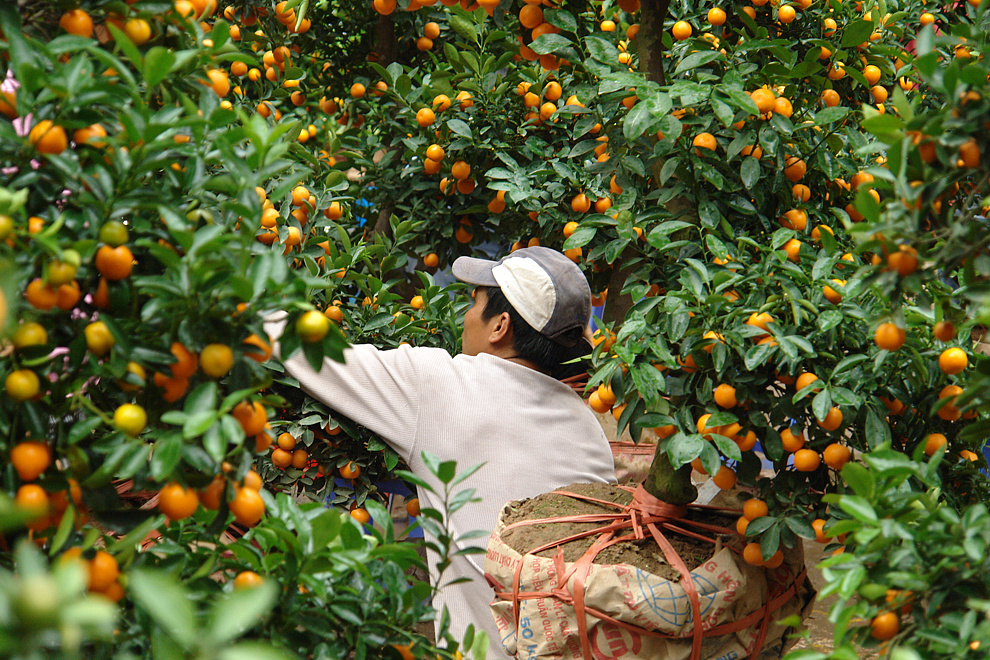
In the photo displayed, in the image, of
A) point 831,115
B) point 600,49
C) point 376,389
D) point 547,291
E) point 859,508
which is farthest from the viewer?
point 547,291

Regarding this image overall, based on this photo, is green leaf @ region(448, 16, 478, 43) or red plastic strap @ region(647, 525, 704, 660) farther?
green leaf @ region(448, 16, 478, 43)

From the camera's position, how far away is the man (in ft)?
5.62

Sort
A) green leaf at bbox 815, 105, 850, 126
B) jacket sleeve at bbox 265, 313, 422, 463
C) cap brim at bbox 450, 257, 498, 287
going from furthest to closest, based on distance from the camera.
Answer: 1. cap brim at bbox 450, 257, 498, 287
2. jacket sleeve at bbox 265, 313, 422, 463
3. green leaf at bbox 815, 105, 850, 126

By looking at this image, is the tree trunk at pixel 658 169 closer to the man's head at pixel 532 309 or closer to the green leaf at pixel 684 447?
the green leaf at pixel 684 447

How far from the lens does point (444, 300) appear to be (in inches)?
80.6

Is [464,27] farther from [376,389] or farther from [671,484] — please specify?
[671,484]

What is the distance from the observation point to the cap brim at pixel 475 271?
195 cm

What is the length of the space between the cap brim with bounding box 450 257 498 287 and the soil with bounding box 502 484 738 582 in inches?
23.5

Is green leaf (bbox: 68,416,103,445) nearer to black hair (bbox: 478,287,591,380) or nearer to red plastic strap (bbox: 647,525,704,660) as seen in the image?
red plastic strap (bbox: 647,525,704,660)

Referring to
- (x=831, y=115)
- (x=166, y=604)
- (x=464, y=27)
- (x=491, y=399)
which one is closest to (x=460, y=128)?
A: (x=464, y=27)

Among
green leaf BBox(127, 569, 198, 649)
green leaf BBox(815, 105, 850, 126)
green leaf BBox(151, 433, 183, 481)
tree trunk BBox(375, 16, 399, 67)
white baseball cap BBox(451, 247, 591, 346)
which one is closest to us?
green leaf BBox(127, 569, 198, 649)

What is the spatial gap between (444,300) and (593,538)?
830 millimetres

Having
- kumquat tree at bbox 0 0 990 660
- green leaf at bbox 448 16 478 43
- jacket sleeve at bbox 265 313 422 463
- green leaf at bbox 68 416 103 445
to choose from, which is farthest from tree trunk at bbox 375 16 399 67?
green leaf at bbox 68 416 103 445

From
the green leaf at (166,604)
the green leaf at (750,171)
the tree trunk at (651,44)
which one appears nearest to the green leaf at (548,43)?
the tree trunk at (651,44)
